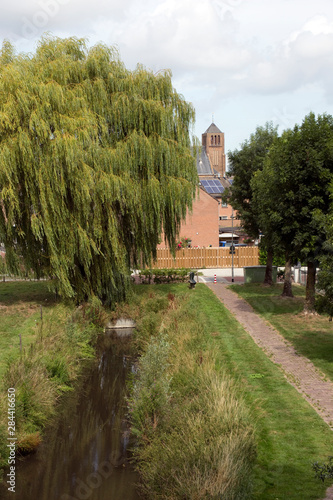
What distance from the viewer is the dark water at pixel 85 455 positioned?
31.9ft

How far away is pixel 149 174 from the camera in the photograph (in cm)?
2133

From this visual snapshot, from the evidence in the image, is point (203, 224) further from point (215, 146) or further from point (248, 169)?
point (215, 146)

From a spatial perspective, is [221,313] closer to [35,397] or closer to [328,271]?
[328,271]

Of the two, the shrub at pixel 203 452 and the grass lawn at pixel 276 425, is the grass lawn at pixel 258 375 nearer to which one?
the grass lawn at pixel 276 425

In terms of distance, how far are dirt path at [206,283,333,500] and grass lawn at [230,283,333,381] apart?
11.5 inches

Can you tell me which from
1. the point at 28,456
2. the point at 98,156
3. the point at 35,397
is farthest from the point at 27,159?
the point at 28,456

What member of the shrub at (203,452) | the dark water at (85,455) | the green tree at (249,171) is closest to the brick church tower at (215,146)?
the green tree at (249,171)

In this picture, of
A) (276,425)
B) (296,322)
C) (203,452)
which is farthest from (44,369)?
(296,322)

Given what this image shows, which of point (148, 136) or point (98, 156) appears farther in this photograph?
point (148, 136)

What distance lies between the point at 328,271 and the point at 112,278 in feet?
30.3

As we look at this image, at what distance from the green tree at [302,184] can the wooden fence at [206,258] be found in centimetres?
1684

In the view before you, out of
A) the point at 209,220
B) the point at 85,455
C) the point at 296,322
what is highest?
the point at 209,220

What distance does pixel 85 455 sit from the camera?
1127cm

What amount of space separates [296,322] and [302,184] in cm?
521
